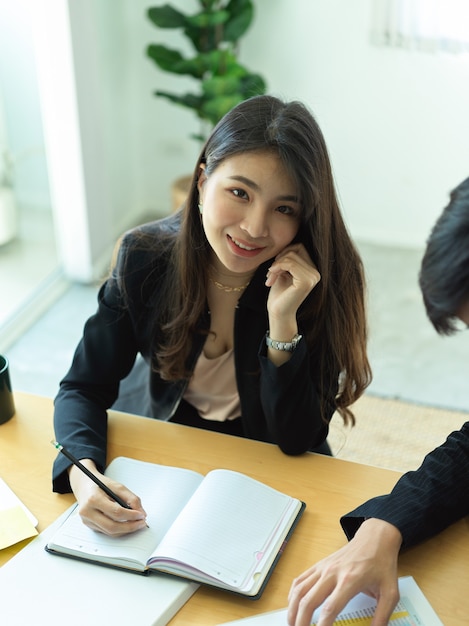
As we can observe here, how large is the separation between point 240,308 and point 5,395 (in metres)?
0.46

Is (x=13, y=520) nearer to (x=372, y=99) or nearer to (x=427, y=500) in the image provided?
(x=427, y=500)

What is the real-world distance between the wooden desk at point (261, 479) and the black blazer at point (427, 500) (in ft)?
0.10

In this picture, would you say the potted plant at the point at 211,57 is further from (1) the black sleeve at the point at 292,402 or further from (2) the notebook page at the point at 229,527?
(2) the notebook page at the point at 229,527

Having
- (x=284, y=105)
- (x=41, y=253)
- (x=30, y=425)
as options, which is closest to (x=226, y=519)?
(x=30, y=425)

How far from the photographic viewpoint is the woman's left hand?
139 cm

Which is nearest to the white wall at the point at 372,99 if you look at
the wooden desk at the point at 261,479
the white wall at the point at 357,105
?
the white wall at the point at 357,105

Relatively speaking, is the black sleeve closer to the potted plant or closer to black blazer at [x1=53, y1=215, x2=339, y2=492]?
black blazer at [x1=53, y1=215, x2=339, y2=492]

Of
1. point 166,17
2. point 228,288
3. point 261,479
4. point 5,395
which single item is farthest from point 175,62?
point 261,479

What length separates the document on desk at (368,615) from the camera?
1.03 m

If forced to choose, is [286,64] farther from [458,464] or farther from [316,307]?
[458,464]

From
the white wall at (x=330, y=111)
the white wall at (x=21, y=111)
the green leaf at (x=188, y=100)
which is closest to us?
the white wall at (x=21, y=111)

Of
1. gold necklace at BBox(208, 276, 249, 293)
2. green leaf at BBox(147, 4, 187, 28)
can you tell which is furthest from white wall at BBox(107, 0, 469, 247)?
gold necklace at BBox(208, 276, 249, 293)

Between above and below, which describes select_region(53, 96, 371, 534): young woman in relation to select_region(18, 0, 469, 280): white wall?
above

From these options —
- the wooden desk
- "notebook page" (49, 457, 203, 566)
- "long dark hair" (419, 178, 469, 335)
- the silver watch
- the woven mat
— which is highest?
"long dark hair" (419, 178, 469, 335)
